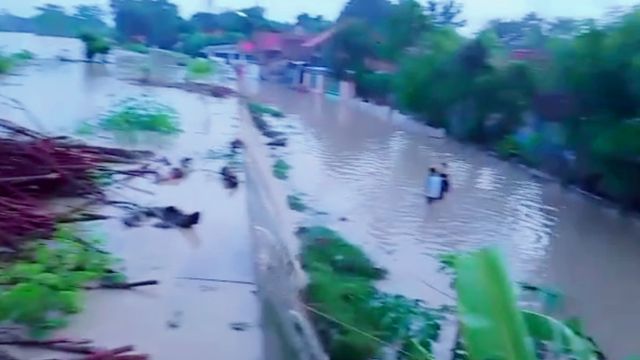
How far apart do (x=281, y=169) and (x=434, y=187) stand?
3.58m

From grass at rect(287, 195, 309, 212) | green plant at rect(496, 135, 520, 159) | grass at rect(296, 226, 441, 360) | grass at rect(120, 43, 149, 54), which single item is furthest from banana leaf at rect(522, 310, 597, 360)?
grass at rect(120, 43, 149, 54)

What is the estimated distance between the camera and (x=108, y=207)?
8.57m

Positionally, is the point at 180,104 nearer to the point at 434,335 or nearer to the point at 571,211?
the point at 571,211

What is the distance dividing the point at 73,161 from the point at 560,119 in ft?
32.3

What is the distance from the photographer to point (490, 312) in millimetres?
2611

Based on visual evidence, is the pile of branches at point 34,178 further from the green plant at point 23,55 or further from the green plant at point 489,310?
the green plant at point 23,55

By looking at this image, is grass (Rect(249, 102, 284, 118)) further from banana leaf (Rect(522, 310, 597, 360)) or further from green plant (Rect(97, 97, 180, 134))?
banana leaf (Rect(522, 310, 597, 360))

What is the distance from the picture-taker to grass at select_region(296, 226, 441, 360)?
5.27 meters

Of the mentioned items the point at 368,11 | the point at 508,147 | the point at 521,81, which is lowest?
the point at 508,147

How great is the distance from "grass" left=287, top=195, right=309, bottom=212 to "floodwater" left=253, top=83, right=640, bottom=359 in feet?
1.34

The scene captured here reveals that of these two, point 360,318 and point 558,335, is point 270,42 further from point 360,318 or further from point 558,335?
point 558,335

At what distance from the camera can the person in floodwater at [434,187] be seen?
13328mm

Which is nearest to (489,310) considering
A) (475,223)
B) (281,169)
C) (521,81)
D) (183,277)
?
(183,277)

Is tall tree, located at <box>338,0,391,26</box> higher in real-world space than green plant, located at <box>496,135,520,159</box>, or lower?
higher
